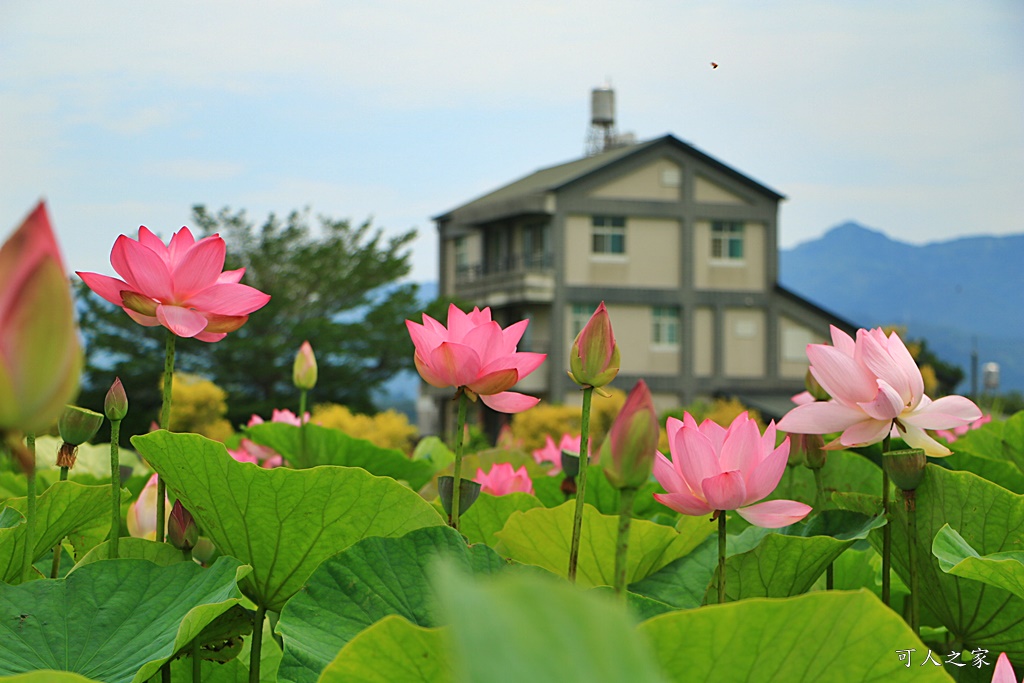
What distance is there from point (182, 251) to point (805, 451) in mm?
611

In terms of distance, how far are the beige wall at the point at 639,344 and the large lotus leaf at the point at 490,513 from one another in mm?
18265

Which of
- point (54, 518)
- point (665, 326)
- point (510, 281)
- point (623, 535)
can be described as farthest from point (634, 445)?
point (665, 326)

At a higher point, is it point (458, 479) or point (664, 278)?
point (664, 278)

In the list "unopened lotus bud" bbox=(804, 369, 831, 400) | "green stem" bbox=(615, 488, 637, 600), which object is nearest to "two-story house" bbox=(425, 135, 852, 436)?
"unopened lotus bud" bbox=(804, 369, 831, 400)

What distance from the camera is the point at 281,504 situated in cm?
74

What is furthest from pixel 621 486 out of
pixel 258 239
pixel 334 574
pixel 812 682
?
pixel 258 239

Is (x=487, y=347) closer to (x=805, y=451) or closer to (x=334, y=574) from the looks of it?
(x=334, y=574)

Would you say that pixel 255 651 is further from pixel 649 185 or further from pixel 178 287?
pixel 649 185

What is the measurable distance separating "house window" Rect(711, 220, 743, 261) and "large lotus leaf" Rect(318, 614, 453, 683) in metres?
20.3

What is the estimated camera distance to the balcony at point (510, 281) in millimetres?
19031

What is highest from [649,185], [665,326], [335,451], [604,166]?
[604,166]

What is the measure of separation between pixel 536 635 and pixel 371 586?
44 cm

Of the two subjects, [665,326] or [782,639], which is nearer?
[782,639]

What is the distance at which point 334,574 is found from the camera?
630 mm
